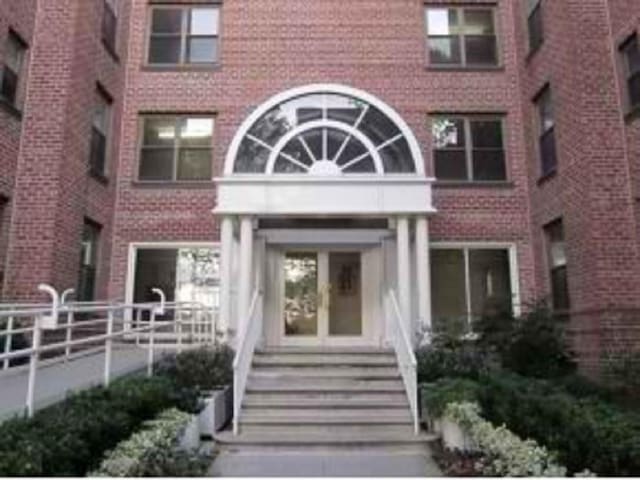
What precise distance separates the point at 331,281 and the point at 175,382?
517 cm

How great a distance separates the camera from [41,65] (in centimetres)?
1146

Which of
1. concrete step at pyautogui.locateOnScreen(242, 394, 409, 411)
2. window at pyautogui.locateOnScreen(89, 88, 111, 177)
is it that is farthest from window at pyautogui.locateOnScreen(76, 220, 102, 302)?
concrete step at pyautogui.locateOnScreen(242, 394, 409, 411)

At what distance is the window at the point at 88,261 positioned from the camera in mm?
12258

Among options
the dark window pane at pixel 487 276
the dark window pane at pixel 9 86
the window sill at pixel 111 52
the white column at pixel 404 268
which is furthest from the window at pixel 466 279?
the dark window pane at pixel 9 86

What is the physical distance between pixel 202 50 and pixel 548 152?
327 inches

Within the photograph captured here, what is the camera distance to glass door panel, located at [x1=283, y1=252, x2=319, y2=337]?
1294 cm

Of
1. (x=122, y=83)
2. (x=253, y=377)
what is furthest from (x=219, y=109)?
(x=253, y=377)

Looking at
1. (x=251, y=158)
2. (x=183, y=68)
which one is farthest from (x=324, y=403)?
Result: (x=183, y=68)

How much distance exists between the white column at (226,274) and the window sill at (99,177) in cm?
302

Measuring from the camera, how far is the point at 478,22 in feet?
48.8

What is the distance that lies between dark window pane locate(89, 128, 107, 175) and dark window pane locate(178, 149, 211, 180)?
1657 mm

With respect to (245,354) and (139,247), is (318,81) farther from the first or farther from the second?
(245,354)

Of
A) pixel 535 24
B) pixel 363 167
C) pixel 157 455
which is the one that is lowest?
pixel 157 455

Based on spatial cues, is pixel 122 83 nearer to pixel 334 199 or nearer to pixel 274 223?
pixel 274 223
